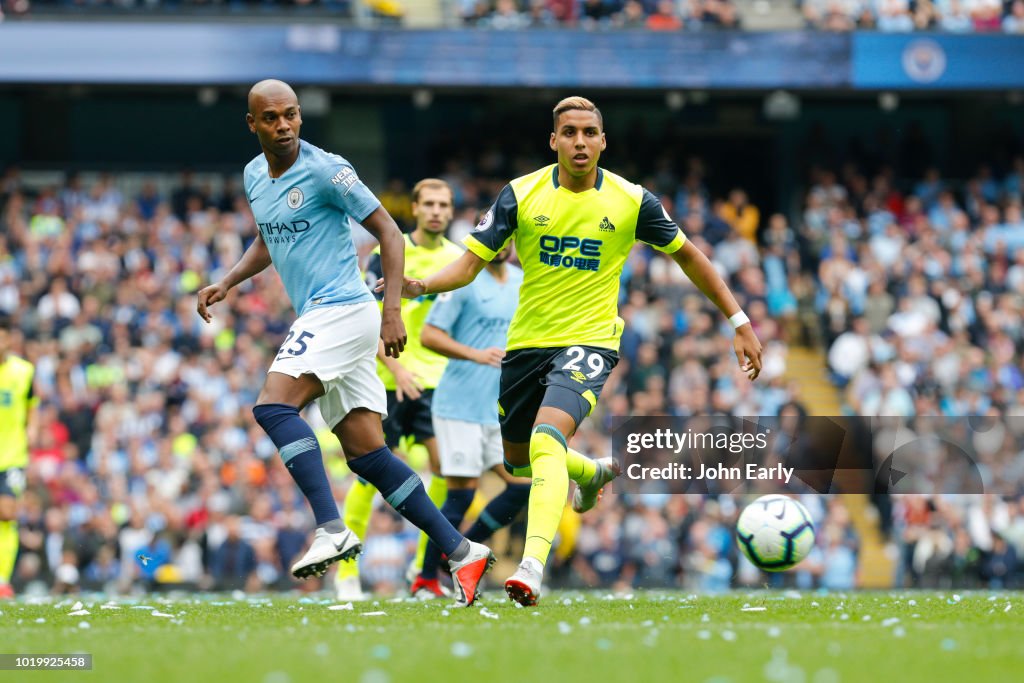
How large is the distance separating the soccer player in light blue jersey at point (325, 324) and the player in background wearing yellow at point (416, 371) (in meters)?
1.98

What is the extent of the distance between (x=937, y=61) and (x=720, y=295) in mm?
16838

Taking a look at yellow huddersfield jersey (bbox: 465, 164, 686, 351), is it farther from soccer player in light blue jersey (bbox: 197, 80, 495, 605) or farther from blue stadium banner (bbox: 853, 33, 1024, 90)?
blue stadium banner (bbox: 853, 33, 1024, 90)

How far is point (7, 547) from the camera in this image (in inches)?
432

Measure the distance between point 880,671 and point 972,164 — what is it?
22.7 m

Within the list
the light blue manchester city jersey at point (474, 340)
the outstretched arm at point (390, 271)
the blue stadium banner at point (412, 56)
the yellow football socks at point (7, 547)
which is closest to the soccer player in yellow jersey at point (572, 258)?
the outstretched arm at point (390, 271)

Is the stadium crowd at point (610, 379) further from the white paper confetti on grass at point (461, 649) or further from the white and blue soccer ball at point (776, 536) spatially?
the white paper confetti on grass at point (461, 649)

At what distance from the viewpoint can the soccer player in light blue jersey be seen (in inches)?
297

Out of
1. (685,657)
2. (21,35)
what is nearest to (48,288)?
(21,35)

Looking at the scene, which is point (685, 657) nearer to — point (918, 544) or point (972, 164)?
point (918, 544)

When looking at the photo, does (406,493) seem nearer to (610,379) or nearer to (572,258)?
(572,258)

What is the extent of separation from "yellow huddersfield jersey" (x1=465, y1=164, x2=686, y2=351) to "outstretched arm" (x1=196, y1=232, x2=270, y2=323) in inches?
50.9

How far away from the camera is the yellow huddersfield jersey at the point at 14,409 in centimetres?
1092

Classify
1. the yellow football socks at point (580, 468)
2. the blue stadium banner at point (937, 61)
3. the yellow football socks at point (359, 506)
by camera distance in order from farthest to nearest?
the blue stadium banner at point (937, 61) < the yellow football socks at point (359, 506) < the yellow football socks at point (580, 468)

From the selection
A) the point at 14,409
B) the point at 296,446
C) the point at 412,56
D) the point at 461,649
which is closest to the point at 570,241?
the point at 296,446
